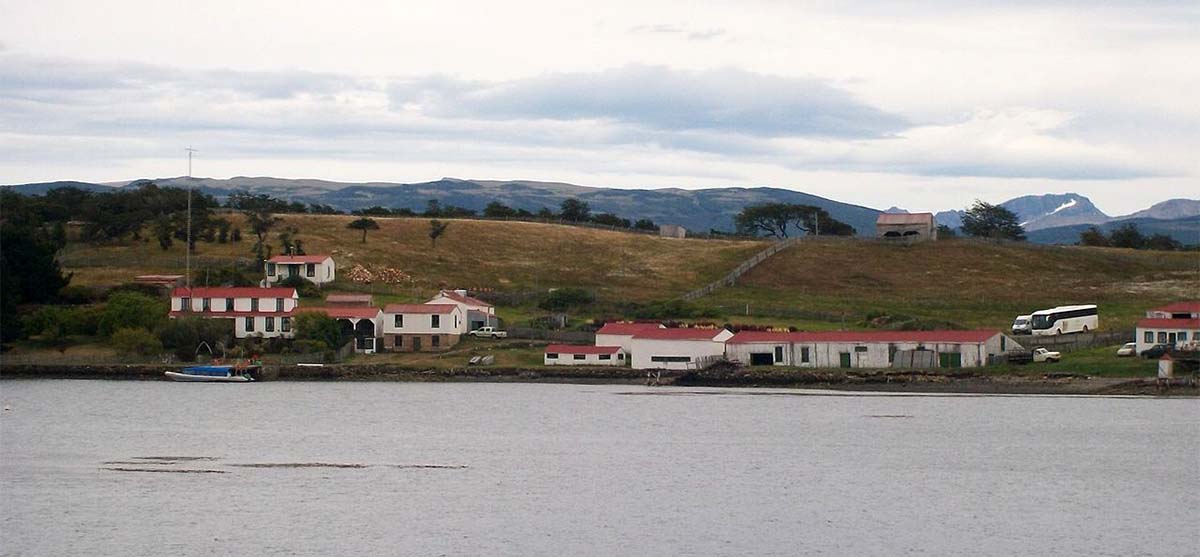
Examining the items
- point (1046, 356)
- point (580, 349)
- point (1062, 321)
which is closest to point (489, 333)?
point (580, 349)

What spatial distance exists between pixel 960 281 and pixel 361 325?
1872 inches

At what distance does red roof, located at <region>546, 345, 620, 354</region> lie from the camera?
8906 cm

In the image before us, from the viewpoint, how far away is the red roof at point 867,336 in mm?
84125

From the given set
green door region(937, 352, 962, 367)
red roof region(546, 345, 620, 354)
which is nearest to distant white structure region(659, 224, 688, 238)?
red roof region(546, 345, 620, 354)

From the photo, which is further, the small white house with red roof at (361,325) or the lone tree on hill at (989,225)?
→ the lone tree on hill at (989,225)

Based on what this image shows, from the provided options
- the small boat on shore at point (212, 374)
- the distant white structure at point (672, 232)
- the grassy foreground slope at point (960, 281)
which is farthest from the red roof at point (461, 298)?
the distant white structure at point (672, 232)

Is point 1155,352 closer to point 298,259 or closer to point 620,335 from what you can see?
point 620,335

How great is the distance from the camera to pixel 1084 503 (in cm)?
4794

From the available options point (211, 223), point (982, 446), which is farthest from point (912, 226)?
point (982, 446)

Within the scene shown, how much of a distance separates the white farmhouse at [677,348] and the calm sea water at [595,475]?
7.24 meters

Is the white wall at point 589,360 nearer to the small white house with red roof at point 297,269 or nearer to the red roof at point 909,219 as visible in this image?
the small white house with red roof at point 297,269

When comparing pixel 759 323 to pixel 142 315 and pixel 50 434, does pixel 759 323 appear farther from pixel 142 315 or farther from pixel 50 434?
pixel 50 434

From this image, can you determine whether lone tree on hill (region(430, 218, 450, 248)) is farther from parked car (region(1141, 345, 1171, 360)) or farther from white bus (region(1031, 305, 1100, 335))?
parked car (region(1141, 345, 1171, 360))

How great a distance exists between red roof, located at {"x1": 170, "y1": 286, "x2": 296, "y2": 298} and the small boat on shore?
6.31 m
